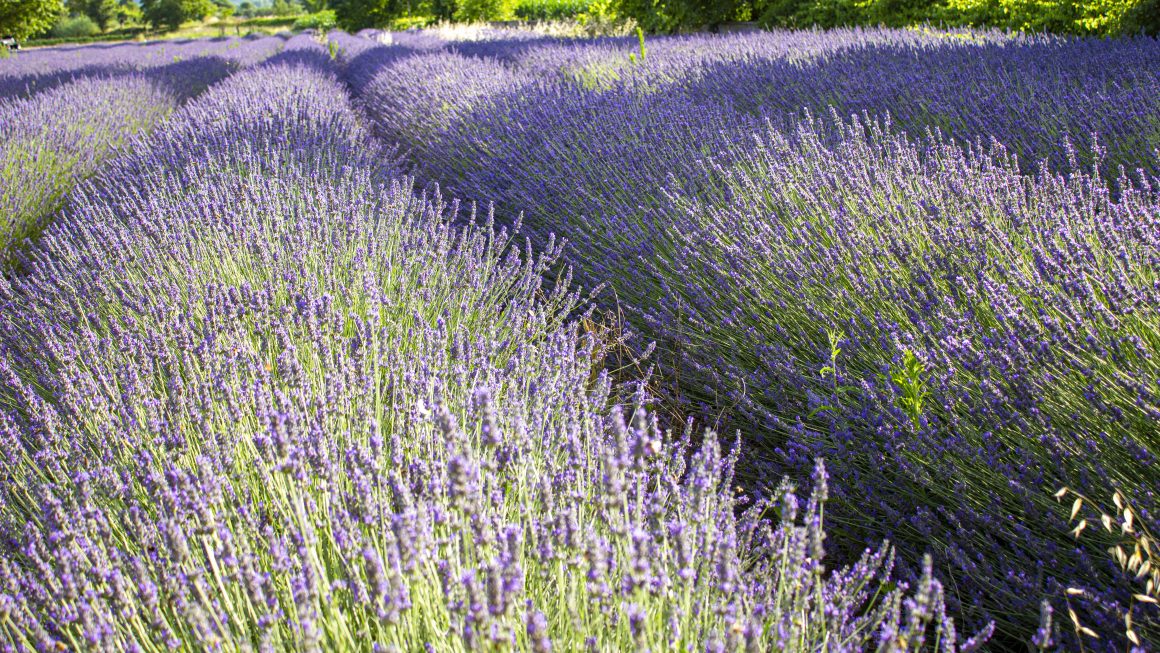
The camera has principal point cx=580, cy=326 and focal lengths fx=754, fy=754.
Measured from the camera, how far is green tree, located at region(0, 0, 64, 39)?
44.9 feet

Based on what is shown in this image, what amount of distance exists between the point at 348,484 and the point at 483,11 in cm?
2539

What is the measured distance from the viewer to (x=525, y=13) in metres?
24.0

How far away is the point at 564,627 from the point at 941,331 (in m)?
1.24

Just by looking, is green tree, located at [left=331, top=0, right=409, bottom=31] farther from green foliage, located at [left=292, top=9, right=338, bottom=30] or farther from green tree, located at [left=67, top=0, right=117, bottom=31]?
green tree, located at [left=67, top=0, right=117, bottom=31]

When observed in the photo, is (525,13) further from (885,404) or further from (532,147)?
(885,404)

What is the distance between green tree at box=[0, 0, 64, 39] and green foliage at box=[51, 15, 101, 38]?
145 feet

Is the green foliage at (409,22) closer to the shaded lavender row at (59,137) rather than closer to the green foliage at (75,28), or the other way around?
the shaded lavender row at (59,137)

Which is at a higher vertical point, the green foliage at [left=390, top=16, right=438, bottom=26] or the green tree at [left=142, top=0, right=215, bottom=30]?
the green tree at [left=142, top=0, right=215, bottom=30]

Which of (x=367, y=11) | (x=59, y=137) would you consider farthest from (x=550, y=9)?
(x=59, y=137)

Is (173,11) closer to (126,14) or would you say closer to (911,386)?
(126,14)

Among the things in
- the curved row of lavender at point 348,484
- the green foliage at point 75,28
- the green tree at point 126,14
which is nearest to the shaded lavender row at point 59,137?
the curved row of lavender at point 348,484

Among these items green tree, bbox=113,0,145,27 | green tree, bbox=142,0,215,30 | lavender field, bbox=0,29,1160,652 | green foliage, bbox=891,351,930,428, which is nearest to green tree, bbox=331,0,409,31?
green tree, bbox=142,0,215,30

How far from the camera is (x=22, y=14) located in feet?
45.7

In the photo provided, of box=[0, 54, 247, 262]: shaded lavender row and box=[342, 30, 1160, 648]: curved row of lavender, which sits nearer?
box=[342, 30, 1160, 648]: curved row of lavender
